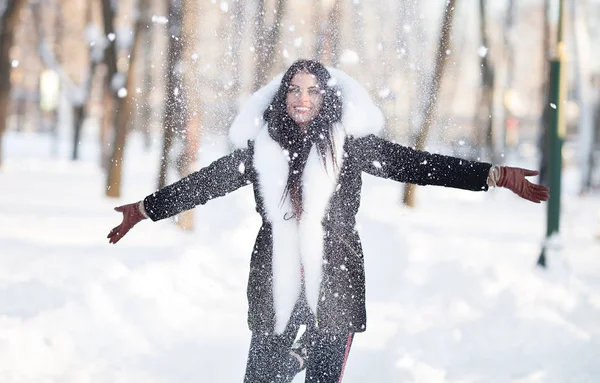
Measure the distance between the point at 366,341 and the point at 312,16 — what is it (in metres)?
3.70

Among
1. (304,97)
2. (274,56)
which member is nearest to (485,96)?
(274,56)

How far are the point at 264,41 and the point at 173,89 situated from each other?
155 cm

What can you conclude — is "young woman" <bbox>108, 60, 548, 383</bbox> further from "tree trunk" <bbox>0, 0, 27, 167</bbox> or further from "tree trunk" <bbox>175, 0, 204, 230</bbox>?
"tree trunk" <bbox>0, 0, 27, 167</bbox>

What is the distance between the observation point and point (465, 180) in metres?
3.10

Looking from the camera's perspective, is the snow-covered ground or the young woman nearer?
the young woman

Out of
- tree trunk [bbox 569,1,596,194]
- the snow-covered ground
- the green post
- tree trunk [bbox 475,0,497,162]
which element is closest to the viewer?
the snow-covered ground

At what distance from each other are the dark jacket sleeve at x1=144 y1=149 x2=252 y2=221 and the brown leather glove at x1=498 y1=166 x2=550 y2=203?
101cm

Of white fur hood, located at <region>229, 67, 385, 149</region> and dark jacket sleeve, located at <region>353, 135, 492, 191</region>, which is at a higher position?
white fur hood, located at <region>229, 67, 385, 149</region>

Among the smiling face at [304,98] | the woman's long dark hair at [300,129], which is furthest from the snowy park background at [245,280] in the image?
the smiling face at [304,98]

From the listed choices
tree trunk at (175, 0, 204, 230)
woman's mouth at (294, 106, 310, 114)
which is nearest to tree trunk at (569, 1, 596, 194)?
tree trunk at (175, 0, 204, 230)

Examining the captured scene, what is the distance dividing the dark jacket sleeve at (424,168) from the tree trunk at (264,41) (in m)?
4.30

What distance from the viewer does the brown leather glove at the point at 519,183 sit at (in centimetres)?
316

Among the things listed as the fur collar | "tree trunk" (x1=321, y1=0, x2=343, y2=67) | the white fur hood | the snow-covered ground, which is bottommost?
the snow-covered ground

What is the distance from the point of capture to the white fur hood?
317 centimetres
